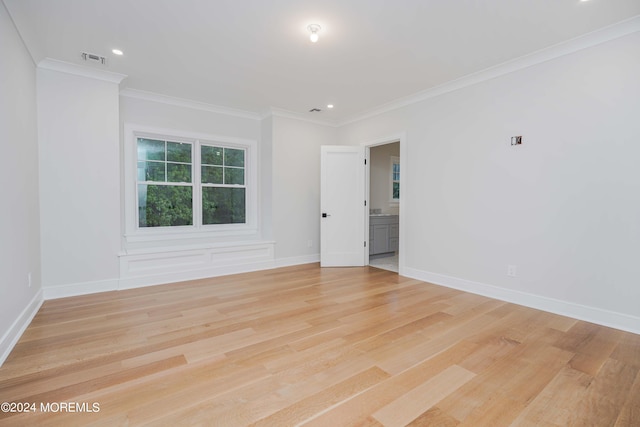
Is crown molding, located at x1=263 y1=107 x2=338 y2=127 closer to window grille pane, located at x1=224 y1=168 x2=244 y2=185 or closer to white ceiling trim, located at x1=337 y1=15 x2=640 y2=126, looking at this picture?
window grille pane, located at x1=224 y1=168 x2=244 y2=185

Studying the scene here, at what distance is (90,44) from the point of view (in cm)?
294

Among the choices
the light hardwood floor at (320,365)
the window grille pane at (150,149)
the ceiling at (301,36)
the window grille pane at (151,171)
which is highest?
the ceiling at (301,36)

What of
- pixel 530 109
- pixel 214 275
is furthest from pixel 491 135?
pixel 214 275

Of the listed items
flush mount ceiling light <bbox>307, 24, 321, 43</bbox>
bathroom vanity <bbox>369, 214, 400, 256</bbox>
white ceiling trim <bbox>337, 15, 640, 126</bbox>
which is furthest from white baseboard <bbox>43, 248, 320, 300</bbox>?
white ceiling trim <bbox>337, 15, 640, 126</bbox>

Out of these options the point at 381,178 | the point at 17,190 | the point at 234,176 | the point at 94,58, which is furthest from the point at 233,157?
the point at 381,178

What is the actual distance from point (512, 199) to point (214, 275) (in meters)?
4.07

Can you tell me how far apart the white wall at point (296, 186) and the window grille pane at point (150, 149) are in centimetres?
175

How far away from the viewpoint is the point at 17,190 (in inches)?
99.4

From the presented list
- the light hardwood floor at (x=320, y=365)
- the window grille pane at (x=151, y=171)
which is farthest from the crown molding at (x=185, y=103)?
the light hardwood floor at (x=320, y=365)

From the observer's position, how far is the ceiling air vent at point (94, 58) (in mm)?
3141

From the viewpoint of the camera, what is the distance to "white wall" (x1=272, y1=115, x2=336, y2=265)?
5137 mm

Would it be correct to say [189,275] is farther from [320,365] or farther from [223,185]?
[320,365]

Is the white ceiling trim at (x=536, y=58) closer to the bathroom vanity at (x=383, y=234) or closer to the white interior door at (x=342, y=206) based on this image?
the white interior door at (x=342, y=206)

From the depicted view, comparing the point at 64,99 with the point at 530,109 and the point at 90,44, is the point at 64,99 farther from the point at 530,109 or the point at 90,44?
the point at 530,109
